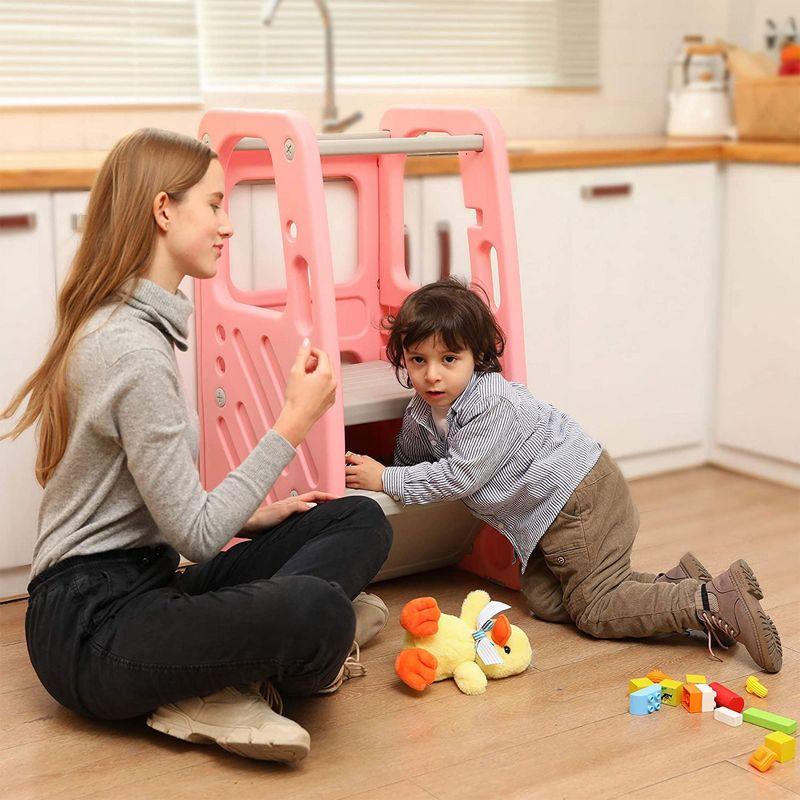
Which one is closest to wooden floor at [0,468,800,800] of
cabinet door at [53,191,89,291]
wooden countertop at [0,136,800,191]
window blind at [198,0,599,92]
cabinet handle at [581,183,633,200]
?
cabinet door at [53,191,89,291]

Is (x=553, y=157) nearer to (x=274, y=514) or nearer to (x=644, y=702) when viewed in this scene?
(x=274, y=514)

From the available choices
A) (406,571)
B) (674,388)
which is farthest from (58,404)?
(674,388)

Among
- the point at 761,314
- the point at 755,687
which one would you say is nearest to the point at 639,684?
the point at 755,687

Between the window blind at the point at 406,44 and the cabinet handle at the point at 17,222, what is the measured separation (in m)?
0.83

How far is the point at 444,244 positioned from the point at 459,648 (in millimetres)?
907

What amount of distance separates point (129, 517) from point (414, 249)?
38.4 inches

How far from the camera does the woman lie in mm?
1450

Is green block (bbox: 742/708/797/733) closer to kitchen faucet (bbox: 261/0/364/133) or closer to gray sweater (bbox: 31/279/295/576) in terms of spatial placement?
gray sweater (bbox: 31/279/295/576)

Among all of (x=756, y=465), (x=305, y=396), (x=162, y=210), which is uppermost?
(x=162, y=210)

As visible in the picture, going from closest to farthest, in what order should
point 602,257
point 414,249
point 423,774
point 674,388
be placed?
point 423,774, point 414,249, point 602,257, point 674,388

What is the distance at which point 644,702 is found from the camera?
163 cm

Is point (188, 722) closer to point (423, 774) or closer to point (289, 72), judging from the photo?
point (423, 774)

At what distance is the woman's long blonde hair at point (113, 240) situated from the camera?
1.49 m

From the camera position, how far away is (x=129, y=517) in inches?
61.1
